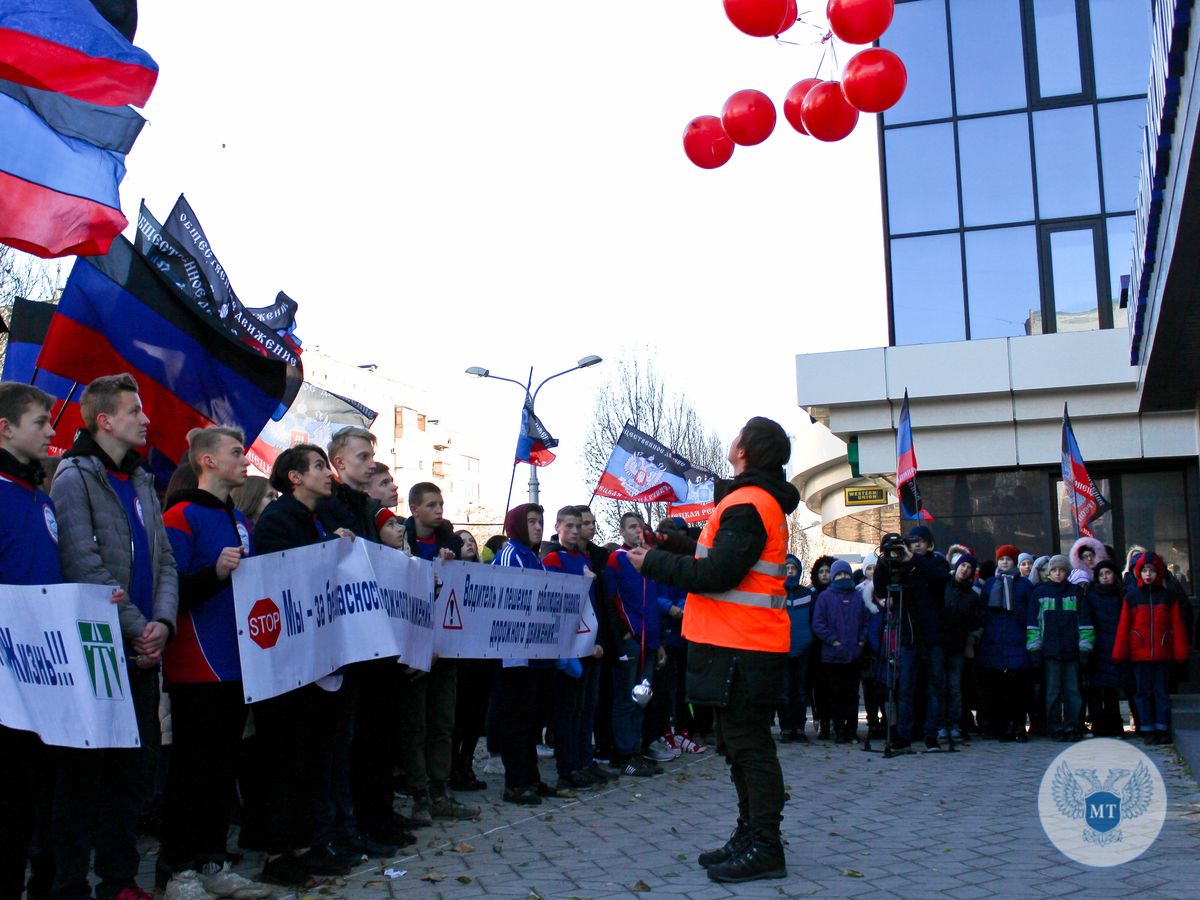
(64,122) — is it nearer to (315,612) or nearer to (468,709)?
(315,612)

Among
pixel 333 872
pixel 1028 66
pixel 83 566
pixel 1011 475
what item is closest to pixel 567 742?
pixel 333 872

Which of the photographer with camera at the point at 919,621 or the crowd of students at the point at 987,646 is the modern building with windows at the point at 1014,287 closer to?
the crowd of students at the point at 987,646

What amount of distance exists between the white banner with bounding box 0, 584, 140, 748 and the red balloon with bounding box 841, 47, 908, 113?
6.87m

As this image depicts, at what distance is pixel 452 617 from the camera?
8305mm

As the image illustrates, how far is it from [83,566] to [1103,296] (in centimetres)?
2038

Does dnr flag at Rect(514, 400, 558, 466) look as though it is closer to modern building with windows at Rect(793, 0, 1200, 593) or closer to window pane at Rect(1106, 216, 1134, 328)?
modern building with windows at Rect(793, 0, 1200, 593)

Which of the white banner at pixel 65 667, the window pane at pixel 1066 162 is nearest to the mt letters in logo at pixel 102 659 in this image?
the white banner at pixel 65 667

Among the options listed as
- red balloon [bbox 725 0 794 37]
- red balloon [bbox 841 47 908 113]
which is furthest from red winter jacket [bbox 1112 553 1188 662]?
red balloon [bbox 725 0 794 37]

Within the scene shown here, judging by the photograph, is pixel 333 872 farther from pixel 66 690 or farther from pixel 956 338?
pixel 956 338

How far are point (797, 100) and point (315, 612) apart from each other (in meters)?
6.45

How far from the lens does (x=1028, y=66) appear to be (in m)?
23.1

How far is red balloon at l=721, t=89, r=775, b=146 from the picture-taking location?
35.2ft

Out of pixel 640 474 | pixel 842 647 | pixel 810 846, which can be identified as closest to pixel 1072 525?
pixel 640 474

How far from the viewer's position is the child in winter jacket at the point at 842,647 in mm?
14383
